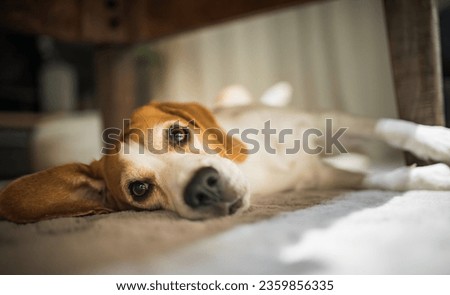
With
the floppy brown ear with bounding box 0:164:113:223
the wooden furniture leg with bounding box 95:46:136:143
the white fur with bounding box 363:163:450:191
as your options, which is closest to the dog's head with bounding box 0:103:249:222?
the floppy brown ear with bounding box 0:164:113:223

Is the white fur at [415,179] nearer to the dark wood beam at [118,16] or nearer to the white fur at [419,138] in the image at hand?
the white fur at [419,138]

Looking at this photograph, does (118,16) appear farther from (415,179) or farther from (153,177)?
(415,179)

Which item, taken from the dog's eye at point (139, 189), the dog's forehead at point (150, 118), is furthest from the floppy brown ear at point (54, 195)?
the dog's forehead at point (150, 118)

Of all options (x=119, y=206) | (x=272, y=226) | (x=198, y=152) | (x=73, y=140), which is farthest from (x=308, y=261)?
(x=73, y=140)

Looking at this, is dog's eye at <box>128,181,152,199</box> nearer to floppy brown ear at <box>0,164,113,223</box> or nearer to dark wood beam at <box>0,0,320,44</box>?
floppy brown ear at <box>0,164,113,223</box>

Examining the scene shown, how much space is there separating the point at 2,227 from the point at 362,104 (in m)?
1.55

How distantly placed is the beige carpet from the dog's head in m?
0.05

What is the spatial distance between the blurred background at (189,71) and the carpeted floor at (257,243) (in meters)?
0.70

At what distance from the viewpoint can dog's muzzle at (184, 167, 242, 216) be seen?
2.87 feet

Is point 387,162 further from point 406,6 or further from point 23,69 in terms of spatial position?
point 23,69

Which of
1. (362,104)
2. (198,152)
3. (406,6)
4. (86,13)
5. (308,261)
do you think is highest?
(86,13)

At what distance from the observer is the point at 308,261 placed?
0.64 metres

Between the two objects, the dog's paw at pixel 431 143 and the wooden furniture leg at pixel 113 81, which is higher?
the wooden furniture leg at pixel 113 81

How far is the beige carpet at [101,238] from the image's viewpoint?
68 centimetres
